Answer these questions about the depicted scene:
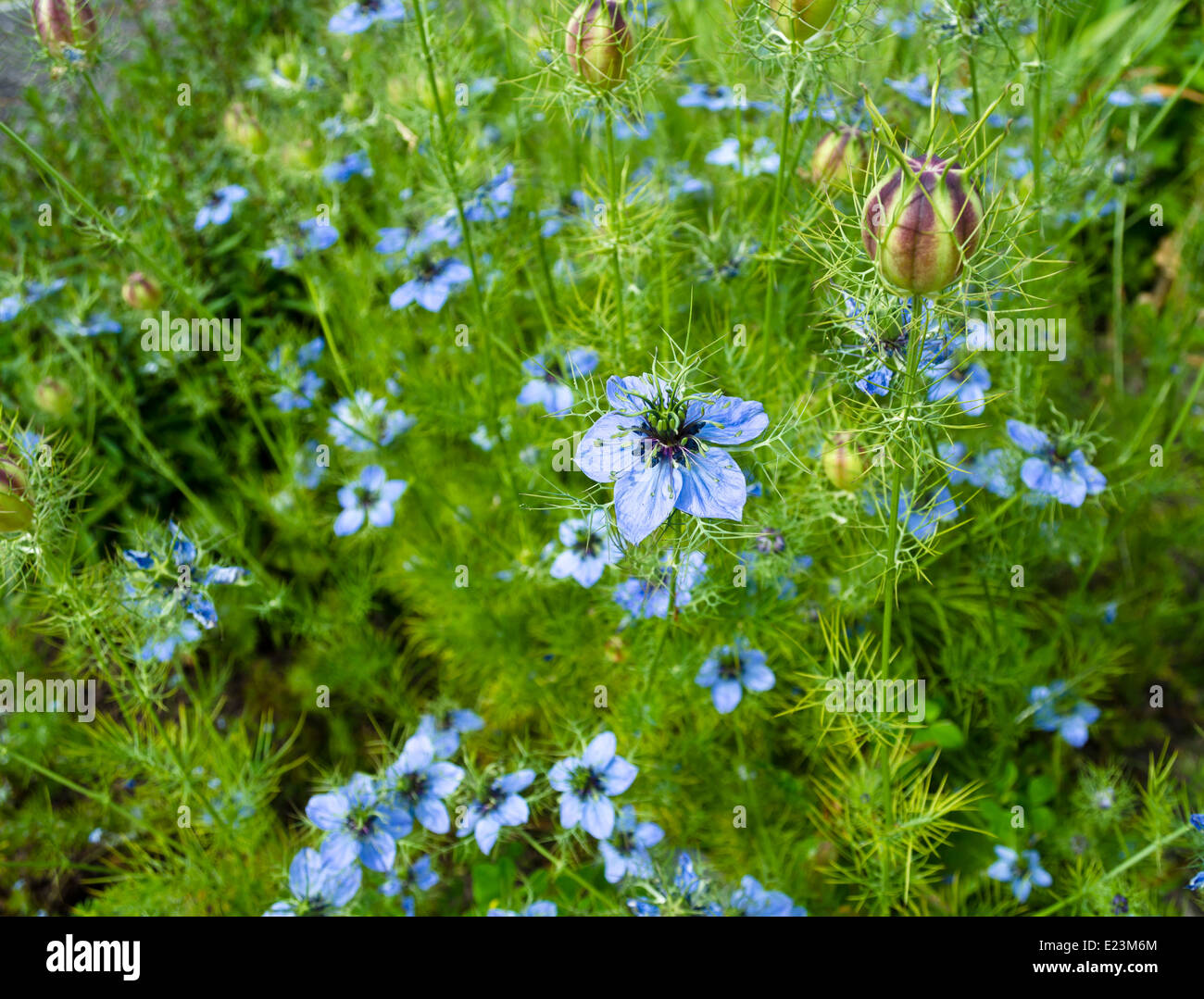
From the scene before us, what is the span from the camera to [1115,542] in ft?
8.12

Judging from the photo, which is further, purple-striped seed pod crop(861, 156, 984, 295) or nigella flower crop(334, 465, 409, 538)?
nigella flower crop(334, 465, 409, 538)

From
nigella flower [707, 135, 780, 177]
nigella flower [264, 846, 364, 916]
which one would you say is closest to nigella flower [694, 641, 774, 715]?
nigella flower [264, 846, 364, 916]

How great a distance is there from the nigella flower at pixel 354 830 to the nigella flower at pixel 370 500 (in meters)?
0.63

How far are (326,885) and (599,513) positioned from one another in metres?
0.83

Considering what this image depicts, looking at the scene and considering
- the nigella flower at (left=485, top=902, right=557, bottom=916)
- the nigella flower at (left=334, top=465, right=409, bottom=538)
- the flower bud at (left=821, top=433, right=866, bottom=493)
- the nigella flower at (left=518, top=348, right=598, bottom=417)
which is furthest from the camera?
the nigella flower at (left=334, top=465, right=409, bottom=538)

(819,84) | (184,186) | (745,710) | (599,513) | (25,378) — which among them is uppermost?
(184,186)

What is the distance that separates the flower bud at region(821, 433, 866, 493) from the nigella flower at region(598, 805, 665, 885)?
0.72 m

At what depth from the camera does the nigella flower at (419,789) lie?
1.62m

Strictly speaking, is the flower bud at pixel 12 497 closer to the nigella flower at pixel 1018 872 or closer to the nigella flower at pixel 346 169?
the nigella flower at pixel 346 169

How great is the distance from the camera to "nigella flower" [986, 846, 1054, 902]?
1754mm

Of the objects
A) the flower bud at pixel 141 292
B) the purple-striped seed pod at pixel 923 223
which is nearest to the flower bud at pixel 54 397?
the flower bud at pixel 141 292

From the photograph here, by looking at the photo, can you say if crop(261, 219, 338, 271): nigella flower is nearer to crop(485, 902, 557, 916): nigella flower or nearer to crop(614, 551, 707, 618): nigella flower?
crop(614, 551, 707, 618): nigella flower

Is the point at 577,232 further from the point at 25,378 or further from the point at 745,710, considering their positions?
the point at 25,378
